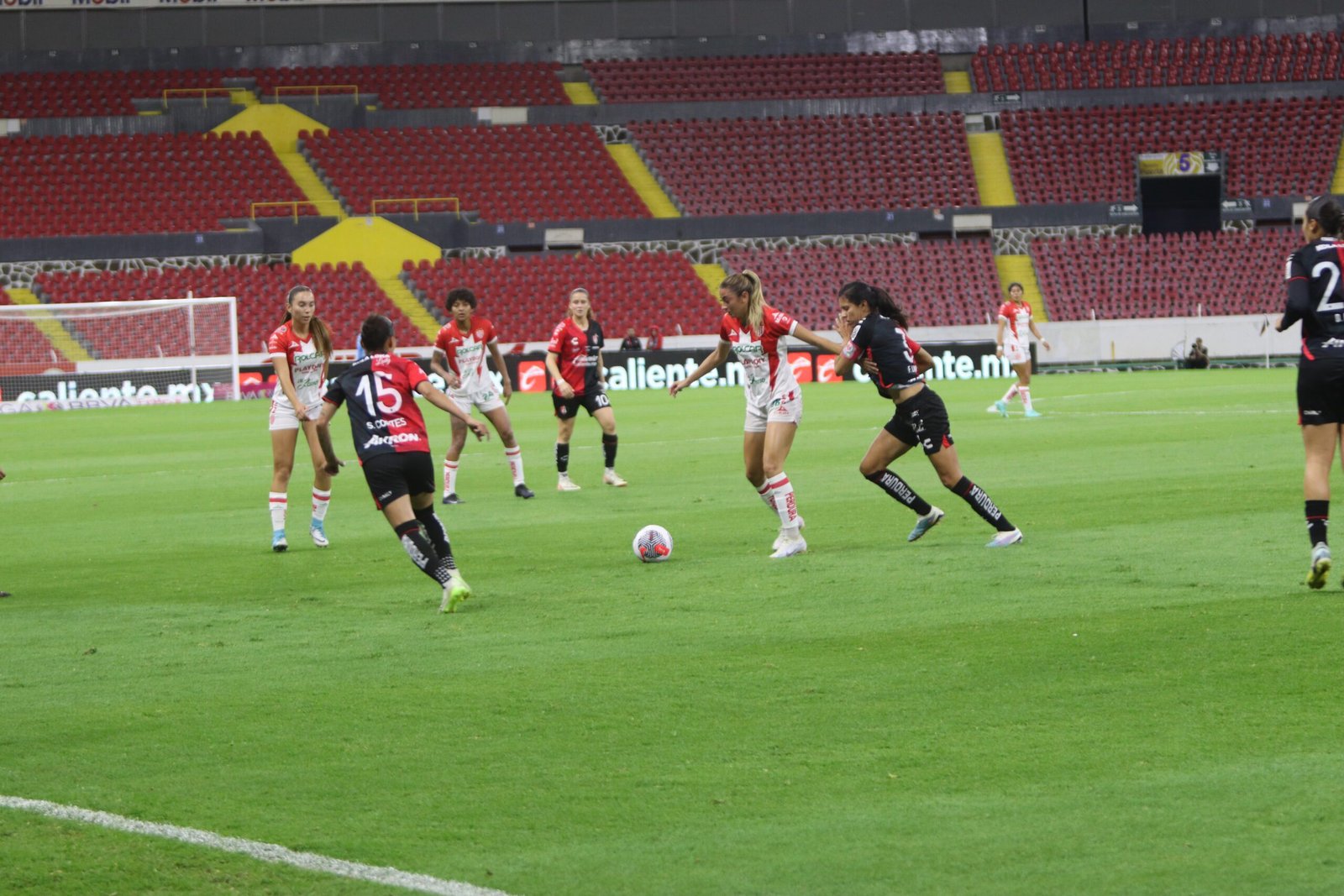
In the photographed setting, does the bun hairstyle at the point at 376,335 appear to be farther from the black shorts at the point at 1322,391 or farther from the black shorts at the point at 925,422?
the black shorts at the point at 1322,391

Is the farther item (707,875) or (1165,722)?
(1165,722)

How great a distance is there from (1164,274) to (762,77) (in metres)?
16.7

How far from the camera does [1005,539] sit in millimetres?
11828

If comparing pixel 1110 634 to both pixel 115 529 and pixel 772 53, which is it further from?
pixel 772 53

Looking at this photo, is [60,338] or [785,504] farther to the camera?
[60,338]

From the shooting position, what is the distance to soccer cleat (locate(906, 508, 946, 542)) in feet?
40.7

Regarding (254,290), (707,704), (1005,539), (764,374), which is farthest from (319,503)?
(254,290)

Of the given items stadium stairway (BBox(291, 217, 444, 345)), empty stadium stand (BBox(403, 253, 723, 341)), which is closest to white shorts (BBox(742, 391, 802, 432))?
empty stadium stand (BBox(403, 253, 723, 341))

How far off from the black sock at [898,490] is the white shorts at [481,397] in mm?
6551

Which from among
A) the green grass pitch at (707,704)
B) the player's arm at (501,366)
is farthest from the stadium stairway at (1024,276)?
the green grass pitch at (707,704)

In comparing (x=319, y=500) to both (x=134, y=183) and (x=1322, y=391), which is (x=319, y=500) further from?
(x=134, y=183)

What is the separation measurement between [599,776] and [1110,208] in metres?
52.7

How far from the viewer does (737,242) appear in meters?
54.3

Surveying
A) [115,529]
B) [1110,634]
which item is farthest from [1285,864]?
[115,529]
